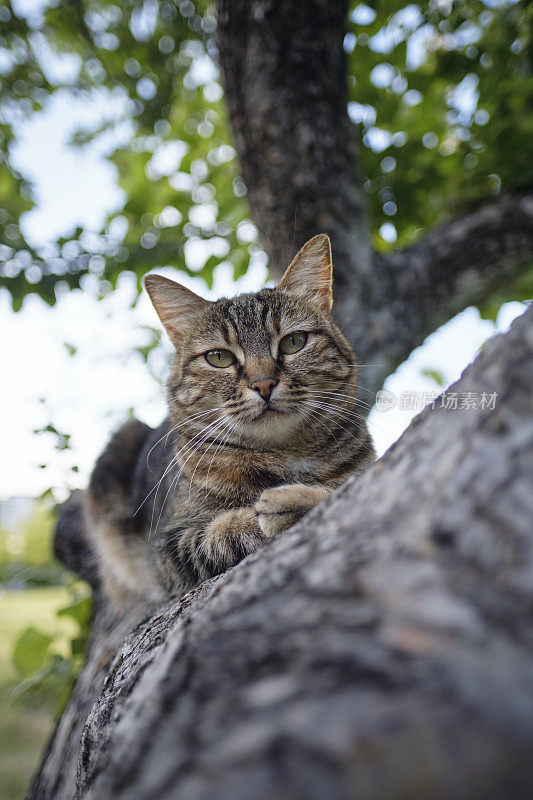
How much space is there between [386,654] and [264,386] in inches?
43.7

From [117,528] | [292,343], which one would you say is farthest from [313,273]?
[117,528]

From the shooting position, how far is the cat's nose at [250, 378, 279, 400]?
1.53 meters

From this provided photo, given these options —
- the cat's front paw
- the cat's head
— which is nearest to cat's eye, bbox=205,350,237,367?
the cat's head

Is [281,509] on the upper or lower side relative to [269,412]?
lower

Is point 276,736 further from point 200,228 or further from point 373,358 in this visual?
point 200,228

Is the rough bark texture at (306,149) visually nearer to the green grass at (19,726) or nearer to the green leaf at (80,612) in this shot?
the green leaf at (80,612)

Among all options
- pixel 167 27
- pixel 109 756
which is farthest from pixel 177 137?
pixel 109 756

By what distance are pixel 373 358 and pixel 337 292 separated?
393 millimetres

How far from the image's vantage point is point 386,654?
48 centimetres

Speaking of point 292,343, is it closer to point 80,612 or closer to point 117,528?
point 117,528

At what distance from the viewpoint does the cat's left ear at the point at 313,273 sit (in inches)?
71.2

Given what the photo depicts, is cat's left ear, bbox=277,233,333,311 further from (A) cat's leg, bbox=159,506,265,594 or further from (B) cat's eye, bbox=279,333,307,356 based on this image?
(A) cat's leg, bbox=159,506,265,594

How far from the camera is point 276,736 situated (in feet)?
1.48

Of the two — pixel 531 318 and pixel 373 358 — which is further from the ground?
pixel 531 318
